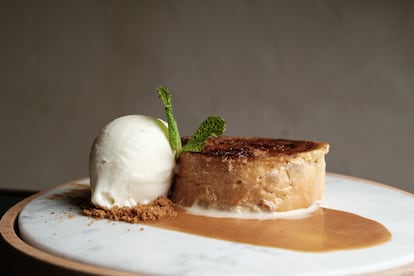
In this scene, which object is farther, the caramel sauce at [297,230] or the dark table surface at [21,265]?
the caramel sauce at [297,230]

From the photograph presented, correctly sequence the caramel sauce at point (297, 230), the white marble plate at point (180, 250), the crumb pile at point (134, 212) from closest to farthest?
the white marble plate at point (180, 250), the caramel sauce at point (297, 230), the crumb pile at point (134, 212)

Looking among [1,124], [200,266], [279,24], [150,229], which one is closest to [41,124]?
[1,124]

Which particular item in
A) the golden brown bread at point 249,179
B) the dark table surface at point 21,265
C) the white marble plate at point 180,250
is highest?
the golden brown bread at point 249,179

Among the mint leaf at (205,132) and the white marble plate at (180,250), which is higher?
the mint leaf at (205,132)

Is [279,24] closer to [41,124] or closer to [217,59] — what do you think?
[217,59]

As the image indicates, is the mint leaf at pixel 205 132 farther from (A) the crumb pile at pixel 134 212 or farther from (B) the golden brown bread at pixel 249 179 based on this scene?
(A) the crumb pile at pixel 134 212

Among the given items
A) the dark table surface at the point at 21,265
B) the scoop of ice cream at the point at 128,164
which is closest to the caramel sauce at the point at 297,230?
the scoop of ice cream at the point at 128,164
